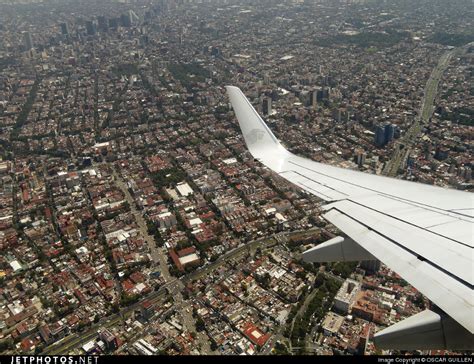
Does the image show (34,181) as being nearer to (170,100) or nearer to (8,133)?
(8,133)

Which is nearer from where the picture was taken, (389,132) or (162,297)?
(162,297)

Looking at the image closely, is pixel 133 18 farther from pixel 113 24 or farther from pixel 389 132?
pixel 389 132

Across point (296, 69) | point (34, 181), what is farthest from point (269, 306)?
point (296, 69)

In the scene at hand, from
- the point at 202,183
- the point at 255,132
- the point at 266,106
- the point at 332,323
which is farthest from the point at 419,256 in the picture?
the point at 266,106

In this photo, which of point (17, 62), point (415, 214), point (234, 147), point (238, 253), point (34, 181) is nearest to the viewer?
point (415, 214)

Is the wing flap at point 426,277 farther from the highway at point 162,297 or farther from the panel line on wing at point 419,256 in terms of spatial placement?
the highway at point 162,297

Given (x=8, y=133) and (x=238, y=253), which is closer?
(x=238, y=253)

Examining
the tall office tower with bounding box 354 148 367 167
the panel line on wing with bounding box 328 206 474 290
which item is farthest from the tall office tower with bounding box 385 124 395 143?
the panel line on wing with bounding box 328 206 474 290
